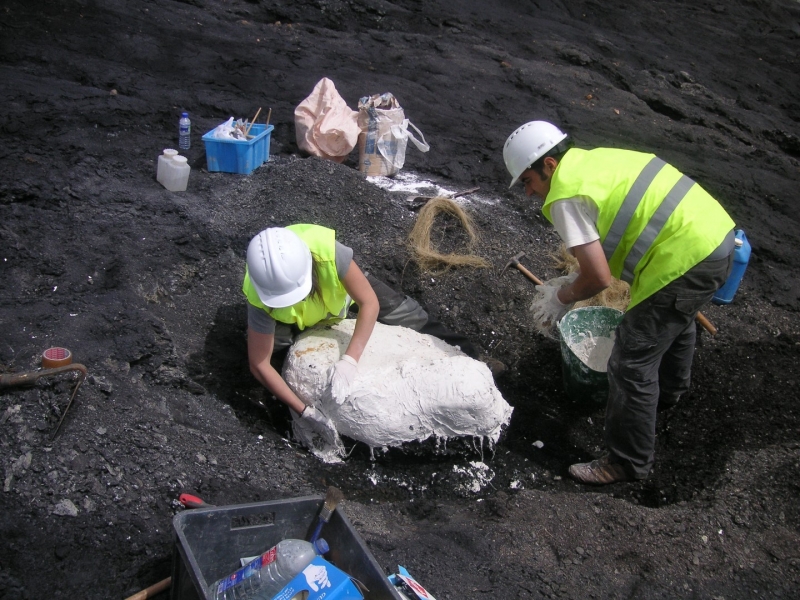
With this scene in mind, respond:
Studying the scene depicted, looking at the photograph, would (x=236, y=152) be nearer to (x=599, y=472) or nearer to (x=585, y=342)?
(x=585, y=342)

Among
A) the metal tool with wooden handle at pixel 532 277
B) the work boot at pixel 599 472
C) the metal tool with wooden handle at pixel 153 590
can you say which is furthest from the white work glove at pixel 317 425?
the metal tool with wooden handle at pixel 532 277

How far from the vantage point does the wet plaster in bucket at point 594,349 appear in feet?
11.6

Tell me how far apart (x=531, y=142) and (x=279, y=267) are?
1.13m

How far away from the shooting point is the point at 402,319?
11.2 feet

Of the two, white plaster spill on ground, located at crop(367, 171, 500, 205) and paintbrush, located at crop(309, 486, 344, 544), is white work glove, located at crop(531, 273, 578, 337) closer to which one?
paintbrush, located at crop(309, 486, 344, 544)

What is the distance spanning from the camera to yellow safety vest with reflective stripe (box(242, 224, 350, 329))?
8.96ft

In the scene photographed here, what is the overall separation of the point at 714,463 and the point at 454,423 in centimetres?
131

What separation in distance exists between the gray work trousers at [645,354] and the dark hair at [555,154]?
0.68m

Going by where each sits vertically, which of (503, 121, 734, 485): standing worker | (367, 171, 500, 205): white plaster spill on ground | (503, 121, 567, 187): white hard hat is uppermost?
(503, 121, 567, 187): white hard hat

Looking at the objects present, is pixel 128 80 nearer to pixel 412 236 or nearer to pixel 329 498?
pixel 412 236

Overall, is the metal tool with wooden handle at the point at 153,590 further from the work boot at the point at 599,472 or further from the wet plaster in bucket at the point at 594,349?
the wet plaster in bucket at the point at 594,349

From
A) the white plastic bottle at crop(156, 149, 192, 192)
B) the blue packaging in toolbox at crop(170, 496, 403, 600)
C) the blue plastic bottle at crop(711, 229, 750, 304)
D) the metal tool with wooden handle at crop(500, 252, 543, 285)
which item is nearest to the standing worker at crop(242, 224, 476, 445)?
the blue packaging in toolbox at crop(170, 496, 403, 600)

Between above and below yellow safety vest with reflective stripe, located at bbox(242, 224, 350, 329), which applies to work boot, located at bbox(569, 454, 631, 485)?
below

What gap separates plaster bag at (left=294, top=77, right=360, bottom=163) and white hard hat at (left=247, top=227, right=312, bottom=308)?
2517 millimetres
